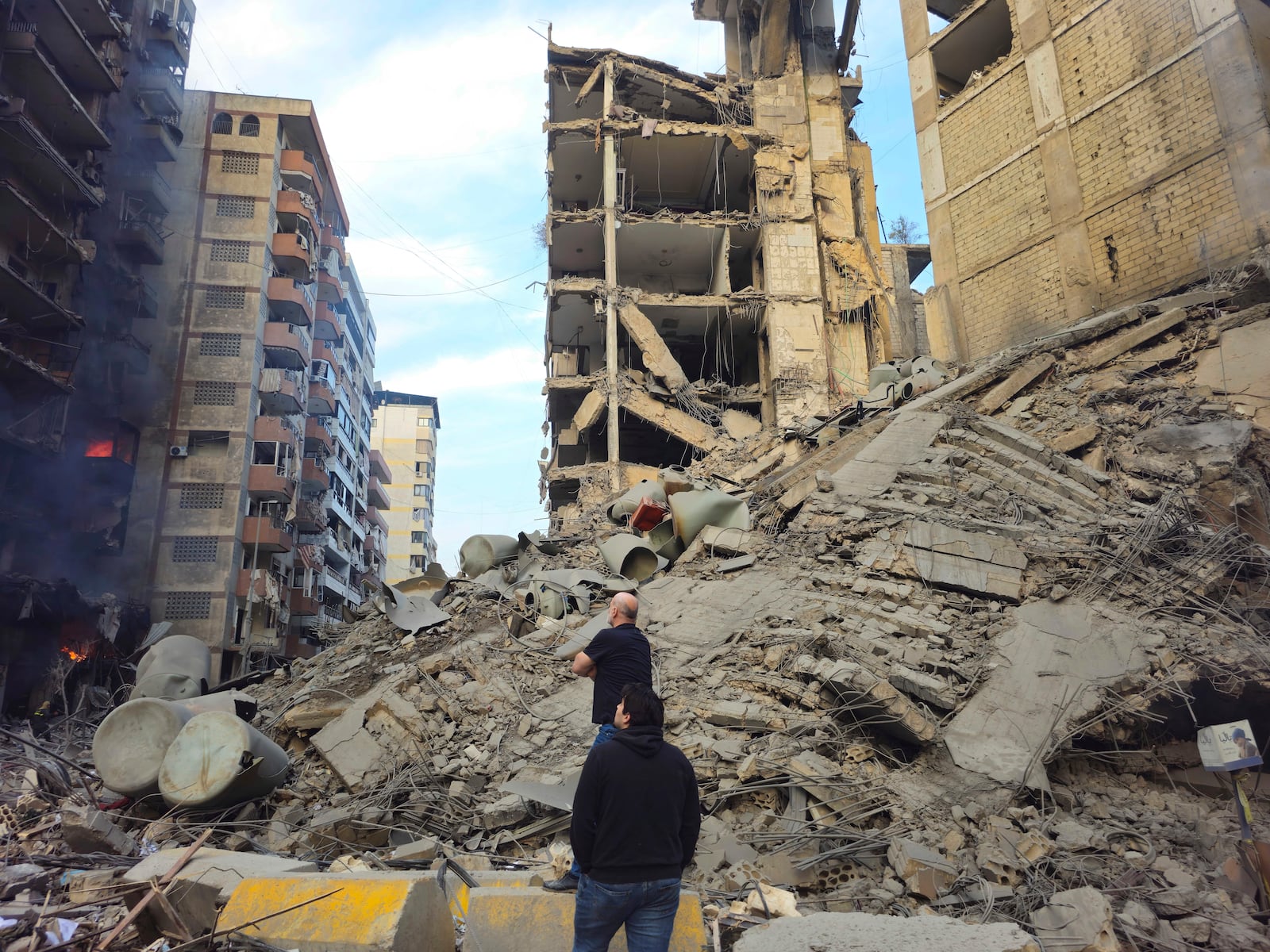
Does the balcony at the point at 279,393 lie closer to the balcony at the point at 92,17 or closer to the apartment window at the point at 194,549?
the apartment window at the point at 194,549

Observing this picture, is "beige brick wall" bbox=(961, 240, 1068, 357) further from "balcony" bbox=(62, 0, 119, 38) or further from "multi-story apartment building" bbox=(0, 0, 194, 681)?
"balcony" bbox=(62, 0, 119, 38)

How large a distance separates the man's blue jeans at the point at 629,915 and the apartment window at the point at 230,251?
3235 cm

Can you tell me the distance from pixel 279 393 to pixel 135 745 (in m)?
26.7

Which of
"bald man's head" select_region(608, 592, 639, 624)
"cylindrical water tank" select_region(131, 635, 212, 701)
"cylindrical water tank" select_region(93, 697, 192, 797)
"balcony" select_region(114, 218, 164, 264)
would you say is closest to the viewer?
"bald man's head" select_region(608, 592, 639, 624)

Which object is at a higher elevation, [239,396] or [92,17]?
[92,17]

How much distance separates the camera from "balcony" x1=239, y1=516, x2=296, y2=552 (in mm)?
27062

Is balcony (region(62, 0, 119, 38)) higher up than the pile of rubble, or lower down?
higher up

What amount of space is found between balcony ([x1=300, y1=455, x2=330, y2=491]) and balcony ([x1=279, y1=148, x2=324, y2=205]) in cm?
1154

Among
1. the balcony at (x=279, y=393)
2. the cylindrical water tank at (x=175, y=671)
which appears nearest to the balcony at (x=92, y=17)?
the balcony at (x=279, y=393)

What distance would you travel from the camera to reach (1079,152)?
1446 cm

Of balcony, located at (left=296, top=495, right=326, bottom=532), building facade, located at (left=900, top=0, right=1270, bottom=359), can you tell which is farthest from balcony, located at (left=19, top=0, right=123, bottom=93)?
building facade, located at (left=900, top=0, right=1270, bottom=359)

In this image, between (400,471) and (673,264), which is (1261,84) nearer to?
(673,264)

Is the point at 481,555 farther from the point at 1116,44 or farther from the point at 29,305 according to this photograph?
the point at 29,305

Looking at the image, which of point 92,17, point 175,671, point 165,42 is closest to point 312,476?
point 165,42
